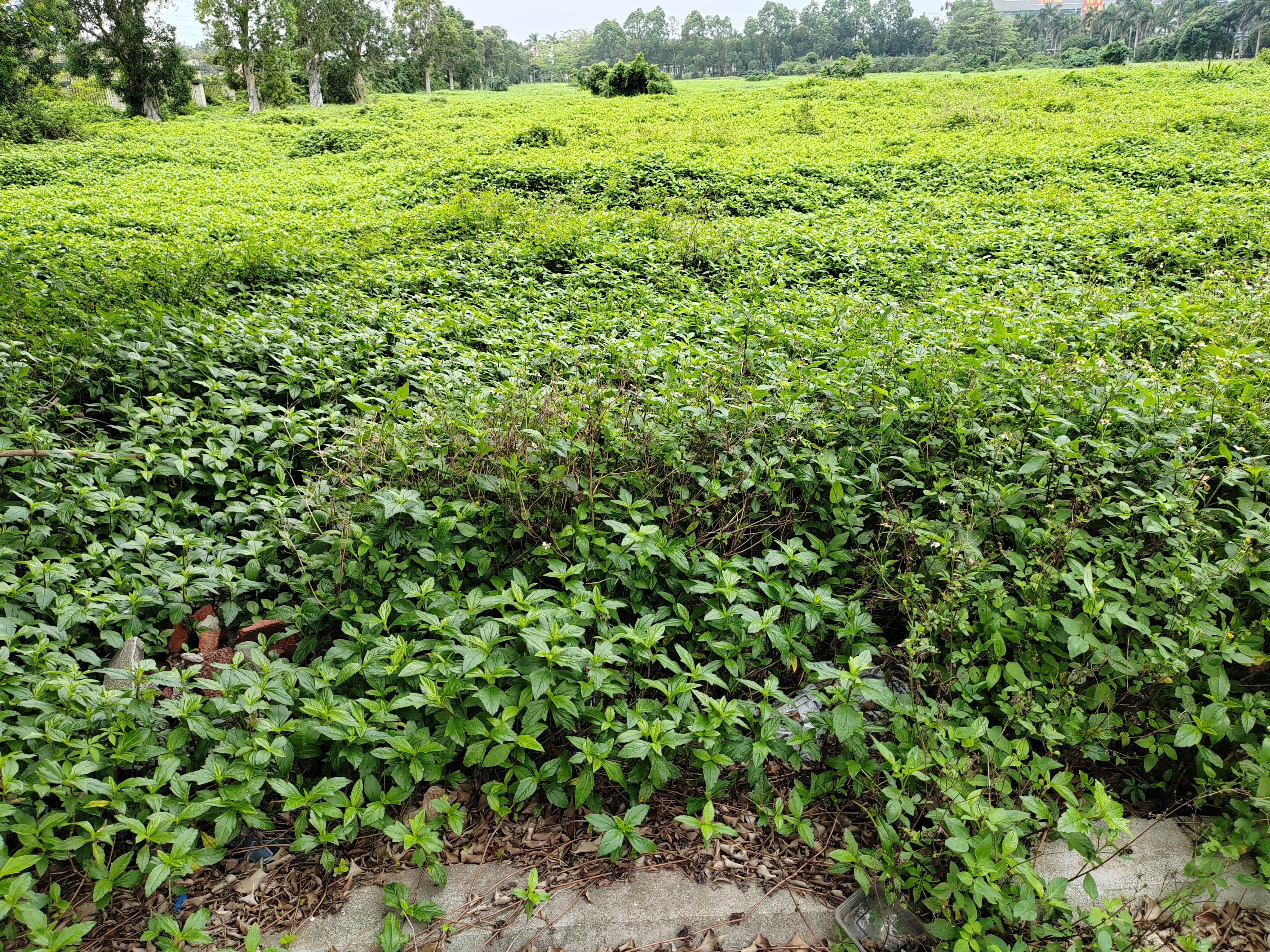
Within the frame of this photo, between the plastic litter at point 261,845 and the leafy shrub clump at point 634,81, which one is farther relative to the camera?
the leafy shrub clump at point 634,81

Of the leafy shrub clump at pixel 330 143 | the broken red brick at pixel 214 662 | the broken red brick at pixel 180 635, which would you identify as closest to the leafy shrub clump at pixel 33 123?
the leafy shrub clump at pixel 330 143

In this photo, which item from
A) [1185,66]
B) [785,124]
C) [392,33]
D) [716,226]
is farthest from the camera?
[392,33]

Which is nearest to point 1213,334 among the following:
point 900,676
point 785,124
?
point 900,676

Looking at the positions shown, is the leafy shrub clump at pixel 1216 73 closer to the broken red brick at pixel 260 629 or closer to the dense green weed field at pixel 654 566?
the dense green weed field at pixel 654 566

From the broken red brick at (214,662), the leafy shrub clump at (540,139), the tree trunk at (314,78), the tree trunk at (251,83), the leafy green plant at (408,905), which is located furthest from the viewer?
the tree trunk at (314,78)

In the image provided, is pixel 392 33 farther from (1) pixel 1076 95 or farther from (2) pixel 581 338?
(2) pixel 581 338

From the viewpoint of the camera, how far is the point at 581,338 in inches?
209

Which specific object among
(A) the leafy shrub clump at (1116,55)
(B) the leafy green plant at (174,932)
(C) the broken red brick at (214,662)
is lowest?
(B) the leafy green plant at (174,932)

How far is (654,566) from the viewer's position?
280 cm

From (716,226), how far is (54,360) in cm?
727

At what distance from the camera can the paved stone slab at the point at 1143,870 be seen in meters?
2.06

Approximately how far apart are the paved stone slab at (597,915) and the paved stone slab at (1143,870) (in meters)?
0.76

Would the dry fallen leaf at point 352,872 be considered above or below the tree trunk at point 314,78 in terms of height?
below

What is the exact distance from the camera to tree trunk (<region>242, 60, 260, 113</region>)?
29.4 m
